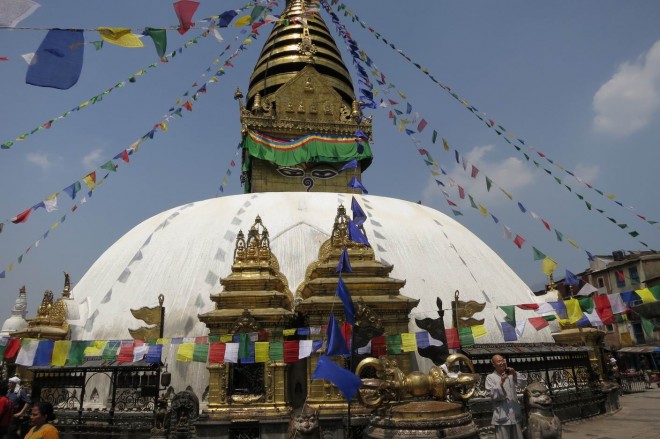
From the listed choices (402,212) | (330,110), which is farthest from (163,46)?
(330,110)

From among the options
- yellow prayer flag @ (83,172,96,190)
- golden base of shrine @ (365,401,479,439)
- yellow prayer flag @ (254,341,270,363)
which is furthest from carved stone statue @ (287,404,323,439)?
yellow prayer flag @ (83,172,96,190)

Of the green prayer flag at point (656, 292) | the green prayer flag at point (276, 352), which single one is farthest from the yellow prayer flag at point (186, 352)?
the green prayer flag at point (656, 292)

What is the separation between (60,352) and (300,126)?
14.7 metres

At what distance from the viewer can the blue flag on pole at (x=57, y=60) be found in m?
5.24

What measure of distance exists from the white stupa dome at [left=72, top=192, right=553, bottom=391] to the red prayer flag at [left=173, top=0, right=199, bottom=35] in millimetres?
6928

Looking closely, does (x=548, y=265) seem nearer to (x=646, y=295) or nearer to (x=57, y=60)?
(x=646, y=295)

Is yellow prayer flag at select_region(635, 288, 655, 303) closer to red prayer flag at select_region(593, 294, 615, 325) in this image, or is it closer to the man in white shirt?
red prayer flag at select_region(593, 294, 615, 325)

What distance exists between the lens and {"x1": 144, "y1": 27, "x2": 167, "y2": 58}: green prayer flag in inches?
254

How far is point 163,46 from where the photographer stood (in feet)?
21.7

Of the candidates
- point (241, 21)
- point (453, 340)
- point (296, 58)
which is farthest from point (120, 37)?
point (296, 58)

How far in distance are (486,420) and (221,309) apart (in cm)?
604

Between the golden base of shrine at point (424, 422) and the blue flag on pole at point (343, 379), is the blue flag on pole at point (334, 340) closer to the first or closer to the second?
the blue flag on pole at point (343, 379)

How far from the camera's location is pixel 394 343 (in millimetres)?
9203

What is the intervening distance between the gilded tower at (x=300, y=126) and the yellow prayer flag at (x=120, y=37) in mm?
13990
